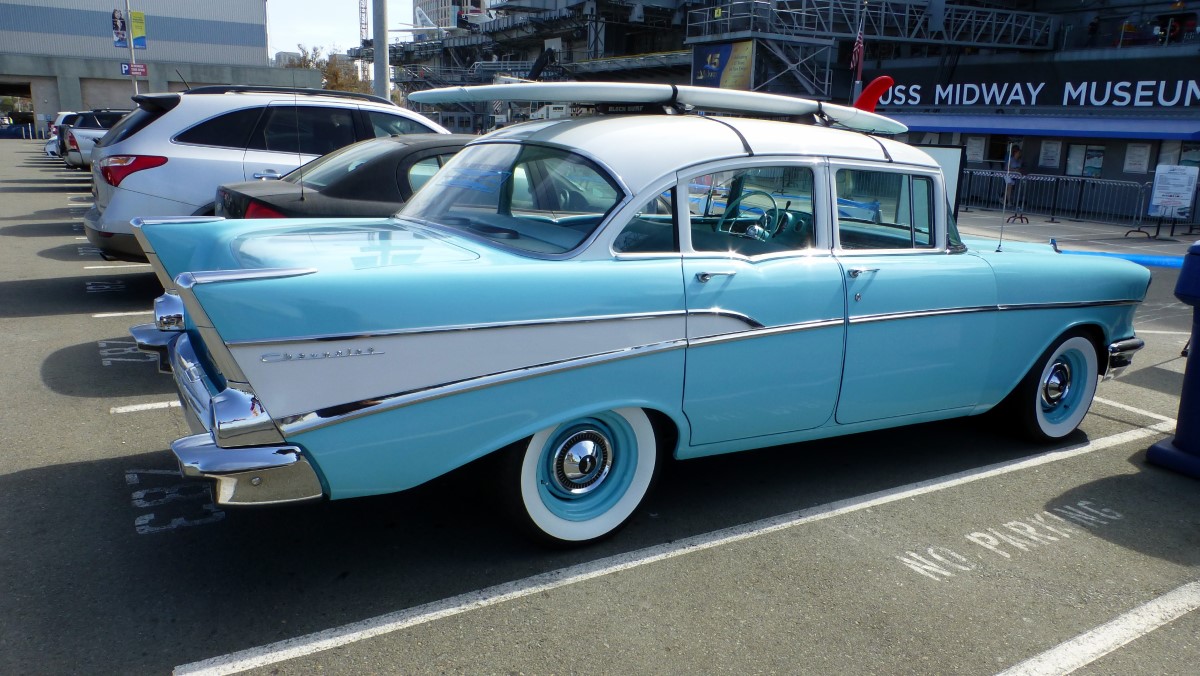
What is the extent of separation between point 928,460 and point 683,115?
7.67 ft

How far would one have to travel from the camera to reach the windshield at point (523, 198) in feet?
12.1

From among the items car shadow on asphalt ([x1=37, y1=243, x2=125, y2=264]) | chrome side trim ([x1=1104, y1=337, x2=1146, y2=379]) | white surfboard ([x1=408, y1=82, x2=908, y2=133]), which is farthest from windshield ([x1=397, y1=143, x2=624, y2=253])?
car shadow on asphalt ([x1=37, y1=243, x2=125, y2=264])

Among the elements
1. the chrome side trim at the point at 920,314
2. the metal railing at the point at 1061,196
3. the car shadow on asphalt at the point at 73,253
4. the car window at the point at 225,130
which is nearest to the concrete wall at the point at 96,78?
the metal railing at the point at 1061,196

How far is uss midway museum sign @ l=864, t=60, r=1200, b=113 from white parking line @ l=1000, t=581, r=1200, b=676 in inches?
906

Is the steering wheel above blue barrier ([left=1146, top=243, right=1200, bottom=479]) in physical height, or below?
above

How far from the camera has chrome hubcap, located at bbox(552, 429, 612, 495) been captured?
3537mm

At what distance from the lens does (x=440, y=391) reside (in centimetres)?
311

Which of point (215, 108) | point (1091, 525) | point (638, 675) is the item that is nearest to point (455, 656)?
point (638, 675)

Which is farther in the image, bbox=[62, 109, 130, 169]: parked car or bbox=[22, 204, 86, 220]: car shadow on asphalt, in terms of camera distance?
bbox=[62, 109, 130, 169]: parked car

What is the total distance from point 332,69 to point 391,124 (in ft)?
201

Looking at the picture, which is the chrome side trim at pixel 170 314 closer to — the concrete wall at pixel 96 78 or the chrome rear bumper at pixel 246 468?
the chrome rear bumper at pixel 246 468

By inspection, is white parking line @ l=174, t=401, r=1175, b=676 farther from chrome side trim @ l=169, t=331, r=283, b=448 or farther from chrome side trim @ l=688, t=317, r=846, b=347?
chrome side trim @ l=688, t=317, r=846, b=347

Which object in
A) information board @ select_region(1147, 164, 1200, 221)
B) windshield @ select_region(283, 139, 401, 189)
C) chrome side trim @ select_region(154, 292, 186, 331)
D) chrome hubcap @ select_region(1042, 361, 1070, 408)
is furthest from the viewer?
information board @ select_region(1147, 164, 1200, 221)

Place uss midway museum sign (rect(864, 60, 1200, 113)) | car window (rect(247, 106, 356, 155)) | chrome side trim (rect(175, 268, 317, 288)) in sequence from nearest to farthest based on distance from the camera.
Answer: chrome side trim (rect(175, 268, 317, 288)) < car window (rect(247, 106, 356, 155)) < uss midway museum sign (rect(864, 60, 1200, 113))
